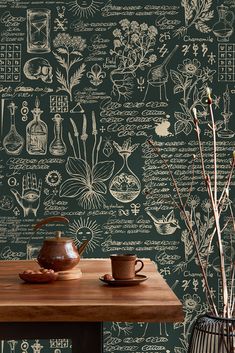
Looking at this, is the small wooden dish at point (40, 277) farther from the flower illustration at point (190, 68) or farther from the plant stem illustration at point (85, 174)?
the flower illustration at point (190, 68)

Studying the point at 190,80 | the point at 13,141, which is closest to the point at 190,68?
the point at 190,80

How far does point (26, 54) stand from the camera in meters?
3.45

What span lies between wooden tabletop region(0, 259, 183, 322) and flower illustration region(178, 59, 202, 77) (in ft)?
5.73

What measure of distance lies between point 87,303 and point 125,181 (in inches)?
69.8

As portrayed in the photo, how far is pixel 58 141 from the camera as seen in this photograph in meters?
3.43

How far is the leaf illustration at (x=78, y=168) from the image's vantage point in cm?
343

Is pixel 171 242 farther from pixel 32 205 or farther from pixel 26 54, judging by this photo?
pixel 26 54

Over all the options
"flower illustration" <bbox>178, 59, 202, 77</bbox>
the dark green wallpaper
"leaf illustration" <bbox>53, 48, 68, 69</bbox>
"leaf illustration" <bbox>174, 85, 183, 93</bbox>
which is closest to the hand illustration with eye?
the dark green wallpaper

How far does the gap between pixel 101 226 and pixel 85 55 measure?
0.98 meters

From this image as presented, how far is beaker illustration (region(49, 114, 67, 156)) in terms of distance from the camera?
343 cm

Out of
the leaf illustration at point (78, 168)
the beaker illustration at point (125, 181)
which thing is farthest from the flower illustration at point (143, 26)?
the leaf illustration at point (78, 168)

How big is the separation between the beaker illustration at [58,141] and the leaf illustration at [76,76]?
0.20 m

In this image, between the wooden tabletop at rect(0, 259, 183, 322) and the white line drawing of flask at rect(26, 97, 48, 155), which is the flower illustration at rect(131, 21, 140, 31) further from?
the wooden tabletop at rect(0, 259, 183, 322)

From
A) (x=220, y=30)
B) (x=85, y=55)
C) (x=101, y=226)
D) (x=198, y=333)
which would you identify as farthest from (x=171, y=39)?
(x=198, y=333)
